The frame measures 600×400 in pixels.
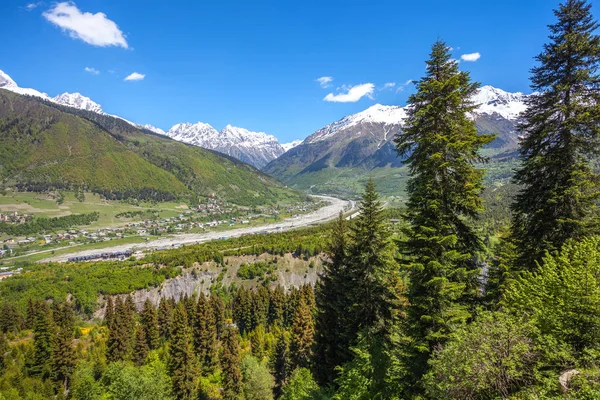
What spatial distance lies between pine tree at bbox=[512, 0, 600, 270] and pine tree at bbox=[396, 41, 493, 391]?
18.8ft

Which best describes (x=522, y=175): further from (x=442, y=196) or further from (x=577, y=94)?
(x=442, y=196)

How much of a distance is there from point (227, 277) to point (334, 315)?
92036mm

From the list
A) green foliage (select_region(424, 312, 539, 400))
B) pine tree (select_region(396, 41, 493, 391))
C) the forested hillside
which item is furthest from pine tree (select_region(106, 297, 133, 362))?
green foliage (select_region(424, 312, 539, 400))

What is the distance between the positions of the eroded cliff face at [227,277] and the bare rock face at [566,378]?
9371 centimetres

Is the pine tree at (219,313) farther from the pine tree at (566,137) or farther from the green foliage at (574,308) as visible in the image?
the green foliage at (574,308)

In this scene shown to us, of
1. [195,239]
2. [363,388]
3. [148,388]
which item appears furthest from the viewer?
[195,239]

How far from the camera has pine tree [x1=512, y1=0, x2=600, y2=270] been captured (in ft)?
58.2

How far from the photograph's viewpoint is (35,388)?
158 feet

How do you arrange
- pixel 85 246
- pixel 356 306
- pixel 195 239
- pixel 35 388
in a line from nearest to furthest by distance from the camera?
1. pixel 356 306
2. pixel 35 388
3. pixel 85 246
4. pixel 195 239

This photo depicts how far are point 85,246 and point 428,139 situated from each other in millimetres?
214740

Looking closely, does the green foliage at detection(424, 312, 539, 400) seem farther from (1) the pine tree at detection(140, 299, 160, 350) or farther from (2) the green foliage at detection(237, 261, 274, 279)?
(2) the green foliage at detection(237, 261, 274, 279)

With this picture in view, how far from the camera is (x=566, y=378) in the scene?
33.0 feet

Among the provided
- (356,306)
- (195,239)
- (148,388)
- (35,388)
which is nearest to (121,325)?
(35,388)

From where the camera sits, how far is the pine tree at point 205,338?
6038 centimetres
